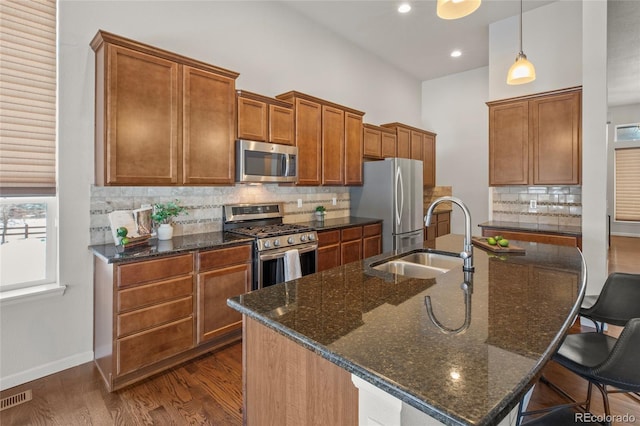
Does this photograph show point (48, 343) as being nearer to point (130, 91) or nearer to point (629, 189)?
point (130, 91)

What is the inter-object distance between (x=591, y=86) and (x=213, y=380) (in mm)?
4364

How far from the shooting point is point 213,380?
92.3 inches

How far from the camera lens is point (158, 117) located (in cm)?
259

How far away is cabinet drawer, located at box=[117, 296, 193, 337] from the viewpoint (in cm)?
222

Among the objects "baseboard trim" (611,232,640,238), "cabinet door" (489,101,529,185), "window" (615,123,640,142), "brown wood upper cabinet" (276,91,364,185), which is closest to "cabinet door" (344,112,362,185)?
"brown wood upper cabinet" (276,91,364,185)

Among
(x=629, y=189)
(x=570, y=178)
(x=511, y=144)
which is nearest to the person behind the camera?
(x=570, y=178)

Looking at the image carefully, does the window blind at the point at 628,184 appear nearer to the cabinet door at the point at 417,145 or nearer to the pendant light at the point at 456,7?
the cabinet door at the point at 417,145

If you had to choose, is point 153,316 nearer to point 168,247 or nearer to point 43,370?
point 168,247

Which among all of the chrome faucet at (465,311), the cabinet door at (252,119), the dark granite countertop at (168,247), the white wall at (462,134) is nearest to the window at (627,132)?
the white wall at (462,134)

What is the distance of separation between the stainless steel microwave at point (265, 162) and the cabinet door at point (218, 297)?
94 cm

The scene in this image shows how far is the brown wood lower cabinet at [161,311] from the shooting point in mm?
2203

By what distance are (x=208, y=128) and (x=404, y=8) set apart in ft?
9.89

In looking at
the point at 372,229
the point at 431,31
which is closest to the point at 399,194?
the point at 372,229

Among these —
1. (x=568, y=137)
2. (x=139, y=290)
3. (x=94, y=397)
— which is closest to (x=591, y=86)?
(x=568, y=137)
